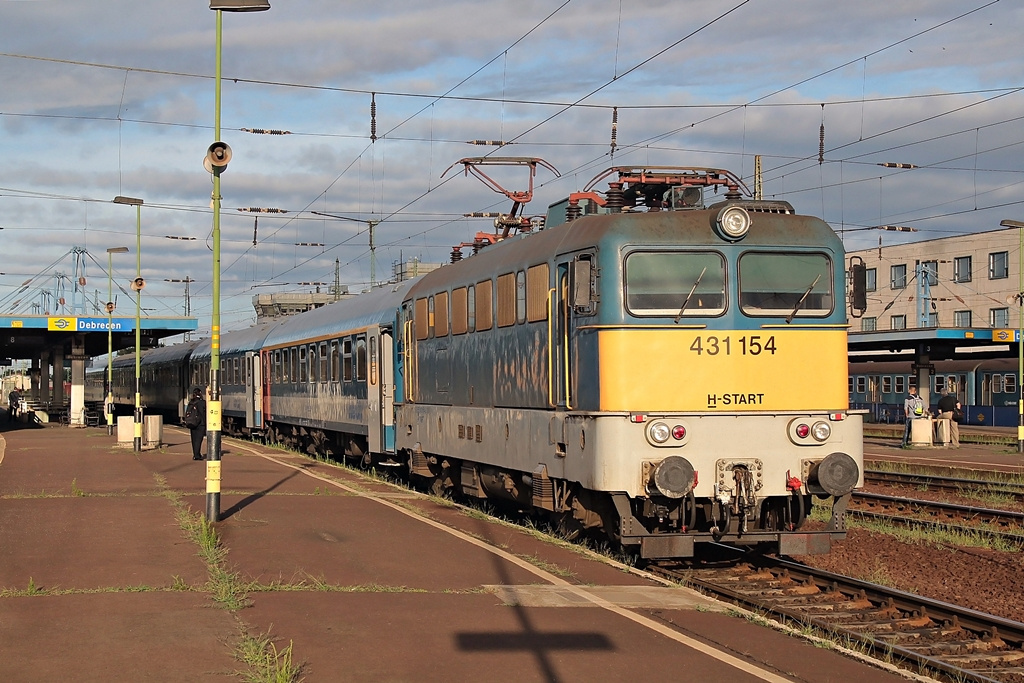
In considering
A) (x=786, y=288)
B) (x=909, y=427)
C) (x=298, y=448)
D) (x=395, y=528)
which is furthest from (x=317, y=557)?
(x=909, y=427)

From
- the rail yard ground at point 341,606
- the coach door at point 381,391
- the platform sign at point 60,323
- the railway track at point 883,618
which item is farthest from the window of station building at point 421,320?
the platform sign at point 60,323

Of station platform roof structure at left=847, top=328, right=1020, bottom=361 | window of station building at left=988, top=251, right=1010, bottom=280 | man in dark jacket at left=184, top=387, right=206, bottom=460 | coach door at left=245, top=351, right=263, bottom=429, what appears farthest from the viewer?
window of station building at left=988, top=251, right=1010, bottom=280

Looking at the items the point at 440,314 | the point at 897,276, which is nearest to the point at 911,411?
the point at 440,314

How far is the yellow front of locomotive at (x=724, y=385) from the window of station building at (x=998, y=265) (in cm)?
5559

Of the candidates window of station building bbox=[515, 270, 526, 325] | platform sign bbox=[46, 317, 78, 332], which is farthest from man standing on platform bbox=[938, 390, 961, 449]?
platform sign bbox=[46, 317, 78, 332]

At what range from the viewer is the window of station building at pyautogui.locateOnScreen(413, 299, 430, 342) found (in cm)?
1869

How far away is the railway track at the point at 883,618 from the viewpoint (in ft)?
29.0

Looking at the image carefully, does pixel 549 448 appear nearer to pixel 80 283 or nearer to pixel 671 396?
pixel 671 396

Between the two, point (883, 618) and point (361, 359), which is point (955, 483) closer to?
point (361, 359)

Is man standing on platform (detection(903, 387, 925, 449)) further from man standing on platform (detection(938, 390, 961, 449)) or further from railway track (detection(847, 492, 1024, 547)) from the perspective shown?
railway track (detection(847, 492, 1024, 547))

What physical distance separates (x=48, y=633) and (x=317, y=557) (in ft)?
12.8

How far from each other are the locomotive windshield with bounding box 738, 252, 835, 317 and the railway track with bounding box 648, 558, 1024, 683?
8.86ft

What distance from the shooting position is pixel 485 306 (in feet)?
50.9

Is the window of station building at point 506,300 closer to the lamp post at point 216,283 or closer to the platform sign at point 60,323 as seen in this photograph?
the lamp post at point 216,283
